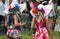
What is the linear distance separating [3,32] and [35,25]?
17.8ft

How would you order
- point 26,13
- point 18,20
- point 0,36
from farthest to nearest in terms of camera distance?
point 26,13 < point 0,36 < point 18,20

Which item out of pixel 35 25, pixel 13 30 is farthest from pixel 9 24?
pixel 35 25

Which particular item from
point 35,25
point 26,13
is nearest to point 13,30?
point 35,25

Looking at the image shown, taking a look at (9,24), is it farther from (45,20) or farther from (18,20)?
(45,20)

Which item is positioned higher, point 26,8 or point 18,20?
point 18,20

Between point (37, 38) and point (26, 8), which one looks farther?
point (26, 8)

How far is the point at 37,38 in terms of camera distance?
21.5 feet

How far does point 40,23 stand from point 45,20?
0.15 m

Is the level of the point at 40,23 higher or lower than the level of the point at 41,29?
higher

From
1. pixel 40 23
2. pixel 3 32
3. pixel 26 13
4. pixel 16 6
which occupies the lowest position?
pixel 3 32

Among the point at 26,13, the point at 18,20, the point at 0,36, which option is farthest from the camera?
the point at 26,13

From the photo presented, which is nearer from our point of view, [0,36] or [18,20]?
[18,20]

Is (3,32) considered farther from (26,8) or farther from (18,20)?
(18,20)

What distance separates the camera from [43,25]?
6441mm
